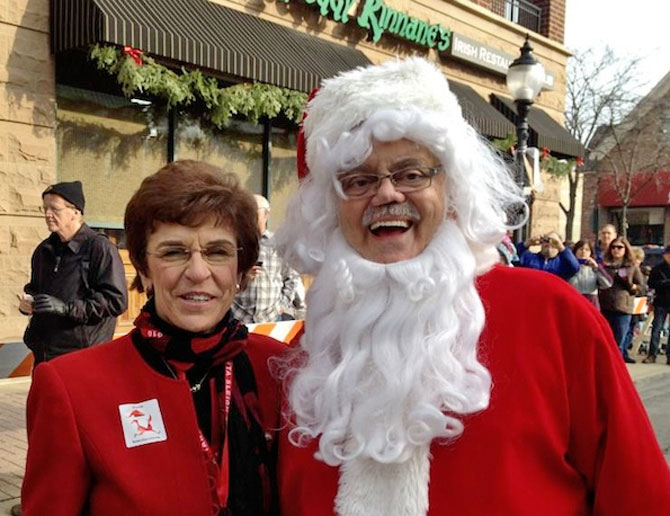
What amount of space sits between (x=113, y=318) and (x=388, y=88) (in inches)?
124

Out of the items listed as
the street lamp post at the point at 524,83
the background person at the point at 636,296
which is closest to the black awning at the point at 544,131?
the background person at the point at 636,296

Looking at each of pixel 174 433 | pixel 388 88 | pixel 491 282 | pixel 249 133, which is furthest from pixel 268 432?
pixel 249 133

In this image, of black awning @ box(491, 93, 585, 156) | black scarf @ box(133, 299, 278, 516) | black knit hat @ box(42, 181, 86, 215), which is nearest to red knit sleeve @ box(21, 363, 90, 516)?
black scarf @ box(133, 299, 278, 516)

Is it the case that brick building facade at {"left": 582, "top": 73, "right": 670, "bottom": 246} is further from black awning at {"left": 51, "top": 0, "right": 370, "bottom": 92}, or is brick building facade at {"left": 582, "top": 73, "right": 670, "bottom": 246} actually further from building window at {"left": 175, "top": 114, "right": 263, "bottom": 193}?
black awning at {"left": 51, "top": 0, "right": 370, "bottom": 92}

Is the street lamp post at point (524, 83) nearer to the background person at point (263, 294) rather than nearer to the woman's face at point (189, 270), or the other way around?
the background person at point (263, 294)

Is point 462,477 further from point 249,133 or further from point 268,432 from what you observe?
point 249,133

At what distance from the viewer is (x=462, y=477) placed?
163cm

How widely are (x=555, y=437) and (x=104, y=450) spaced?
42.6 inches

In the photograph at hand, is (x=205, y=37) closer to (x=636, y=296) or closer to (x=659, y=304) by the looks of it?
(x=636, y=296)

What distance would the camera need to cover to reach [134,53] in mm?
6680

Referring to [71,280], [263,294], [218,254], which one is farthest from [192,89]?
[218,254]

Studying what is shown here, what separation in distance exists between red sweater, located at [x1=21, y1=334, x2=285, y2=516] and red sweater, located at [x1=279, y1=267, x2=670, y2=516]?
0.38m

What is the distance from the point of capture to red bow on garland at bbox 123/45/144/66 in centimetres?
662

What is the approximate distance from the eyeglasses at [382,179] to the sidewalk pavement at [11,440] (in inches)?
126
